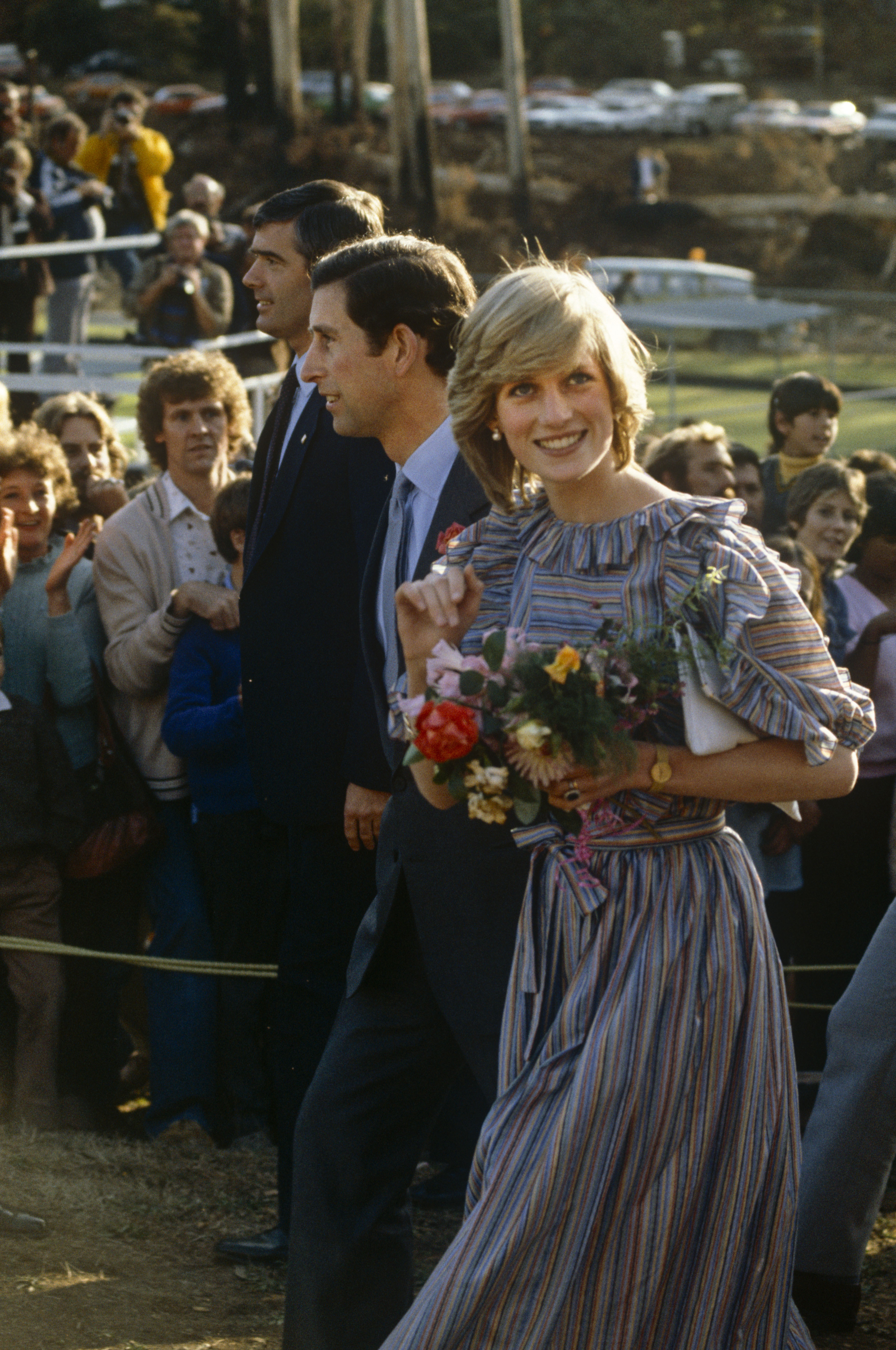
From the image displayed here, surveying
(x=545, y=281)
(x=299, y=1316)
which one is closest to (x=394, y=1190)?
(x=299, y=1316)

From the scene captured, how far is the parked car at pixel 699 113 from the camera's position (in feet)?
150

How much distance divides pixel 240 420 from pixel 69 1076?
6.92 ft

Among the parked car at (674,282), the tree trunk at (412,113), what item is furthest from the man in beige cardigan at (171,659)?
the tree trunk at (412,113)

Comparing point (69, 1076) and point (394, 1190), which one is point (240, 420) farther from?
point (394, 1190)

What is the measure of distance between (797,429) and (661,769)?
4.58 meters

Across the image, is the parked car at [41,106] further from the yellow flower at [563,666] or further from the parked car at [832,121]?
the yellow flower at [563,666]

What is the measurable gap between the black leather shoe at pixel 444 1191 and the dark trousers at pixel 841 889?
4.21 feet

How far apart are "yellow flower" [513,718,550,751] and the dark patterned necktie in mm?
1648

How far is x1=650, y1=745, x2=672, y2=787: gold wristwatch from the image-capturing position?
2568 mm

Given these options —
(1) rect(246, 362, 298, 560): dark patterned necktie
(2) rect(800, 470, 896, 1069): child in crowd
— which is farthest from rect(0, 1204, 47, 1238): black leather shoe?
(2) rect(800, 470, 896, 1069): child in crowd

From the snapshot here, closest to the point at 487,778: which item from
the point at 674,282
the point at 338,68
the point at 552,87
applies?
the point at 674,282

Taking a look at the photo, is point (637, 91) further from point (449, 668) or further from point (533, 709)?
point (533, 709)

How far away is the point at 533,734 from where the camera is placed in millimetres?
2408

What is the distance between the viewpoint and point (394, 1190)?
317 centimetres
